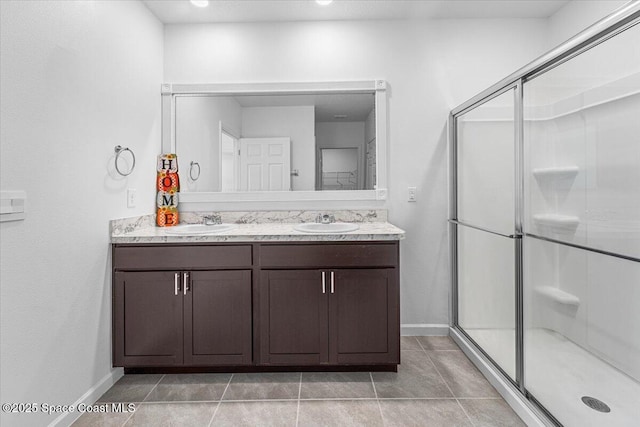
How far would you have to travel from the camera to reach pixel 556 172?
172 cm

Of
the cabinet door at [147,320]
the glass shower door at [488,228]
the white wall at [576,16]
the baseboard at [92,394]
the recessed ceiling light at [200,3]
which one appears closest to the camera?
the baseboard at [92,394]

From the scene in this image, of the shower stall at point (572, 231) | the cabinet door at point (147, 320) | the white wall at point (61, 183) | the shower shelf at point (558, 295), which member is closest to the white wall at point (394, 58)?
the white wall at point (61, 183)

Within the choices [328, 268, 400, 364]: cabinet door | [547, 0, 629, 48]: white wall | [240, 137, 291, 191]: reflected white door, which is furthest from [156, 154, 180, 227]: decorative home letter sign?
[547, 0, 629, 48]: white wall

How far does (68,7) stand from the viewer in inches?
70.0

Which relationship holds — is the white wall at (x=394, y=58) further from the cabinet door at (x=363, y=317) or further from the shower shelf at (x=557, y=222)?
the shower shelf at (x=557, y=222)

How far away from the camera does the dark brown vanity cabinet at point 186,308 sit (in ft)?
7.09

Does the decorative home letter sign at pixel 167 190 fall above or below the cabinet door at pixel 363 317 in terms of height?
above

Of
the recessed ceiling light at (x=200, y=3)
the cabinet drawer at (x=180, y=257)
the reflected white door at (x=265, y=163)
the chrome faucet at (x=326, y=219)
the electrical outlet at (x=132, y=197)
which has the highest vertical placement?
the recessed ceiling light at (x=200, y=3)

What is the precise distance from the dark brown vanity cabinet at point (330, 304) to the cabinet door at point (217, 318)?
106mm

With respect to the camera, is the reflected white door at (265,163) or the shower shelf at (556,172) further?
the reflected white door at (265,163)

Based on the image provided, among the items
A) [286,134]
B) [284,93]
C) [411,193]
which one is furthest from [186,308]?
[411,193]

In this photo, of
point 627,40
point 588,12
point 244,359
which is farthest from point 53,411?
point 588,12

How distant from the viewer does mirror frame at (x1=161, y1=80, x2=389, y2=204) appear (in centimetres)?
281

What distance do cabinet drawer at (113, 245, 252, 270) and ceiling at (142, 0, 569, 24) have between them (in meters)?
1.71
